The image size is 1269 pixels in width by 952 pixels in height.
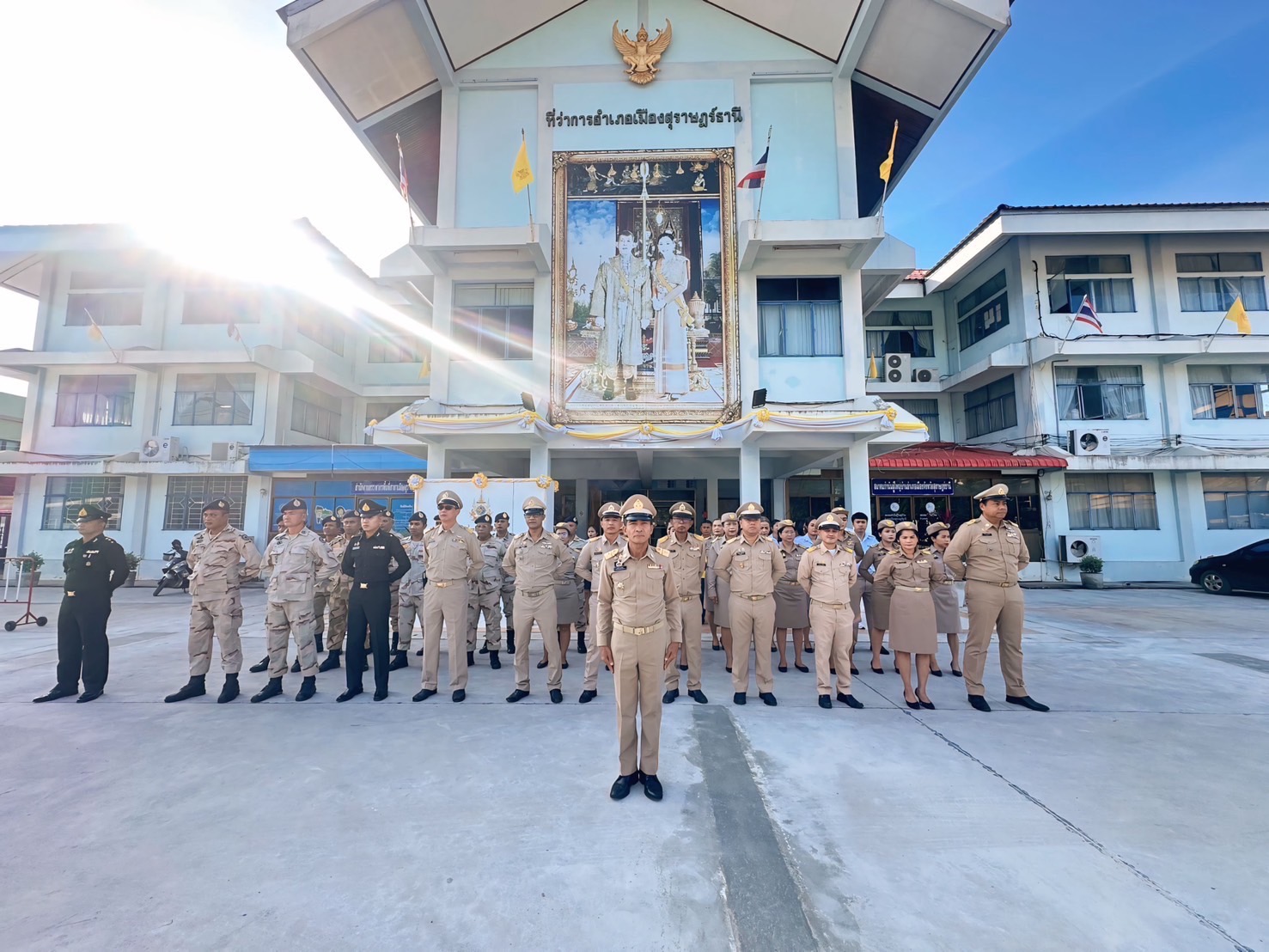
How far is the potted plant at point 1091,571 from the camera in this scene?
15.0 meters

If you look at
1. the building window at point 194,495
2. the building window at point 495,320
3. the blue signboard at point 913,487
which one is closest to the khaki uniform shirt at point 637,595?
the building window at point 495,320

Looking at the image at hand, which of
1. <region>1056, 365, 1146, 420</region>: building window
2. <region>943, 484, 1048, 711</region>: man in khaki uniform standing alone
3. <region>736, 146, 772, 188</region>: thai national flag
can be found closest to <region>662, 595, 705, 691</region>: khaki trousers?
<region>943, 484, 1048, 711</region>: man in khaki uniform standing alone

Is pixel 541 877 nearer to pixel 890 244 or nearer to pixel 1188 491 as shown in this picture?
pixel 890 244

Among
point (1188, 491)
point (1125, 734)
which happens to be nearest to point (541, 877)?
point (1125, 734)

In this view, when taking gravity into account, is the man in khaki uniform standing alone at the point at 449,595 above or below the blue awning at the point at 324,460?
below

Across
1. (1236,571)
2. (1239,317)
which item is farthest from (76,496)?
(1239,317)

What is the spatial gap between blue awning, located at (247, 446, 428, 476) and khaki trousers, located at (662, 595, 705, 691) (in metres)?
12.5

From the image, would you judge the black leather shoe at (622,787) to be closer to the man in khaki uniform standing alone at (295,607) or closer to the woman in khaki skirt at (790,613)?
the woman in khaki skirt at (790,613)

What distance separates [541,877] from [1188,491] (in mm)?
21304

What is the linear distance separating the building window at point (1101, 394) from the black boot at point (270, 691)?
65.8 feet

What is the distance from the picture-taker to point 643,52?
36.0 feet

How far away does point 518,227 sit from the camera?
1012cm

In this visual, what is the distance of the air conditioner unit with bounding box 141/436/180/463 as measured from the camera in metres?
15.8

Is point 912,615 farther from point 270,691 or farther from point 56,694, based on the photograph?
point 56,694
